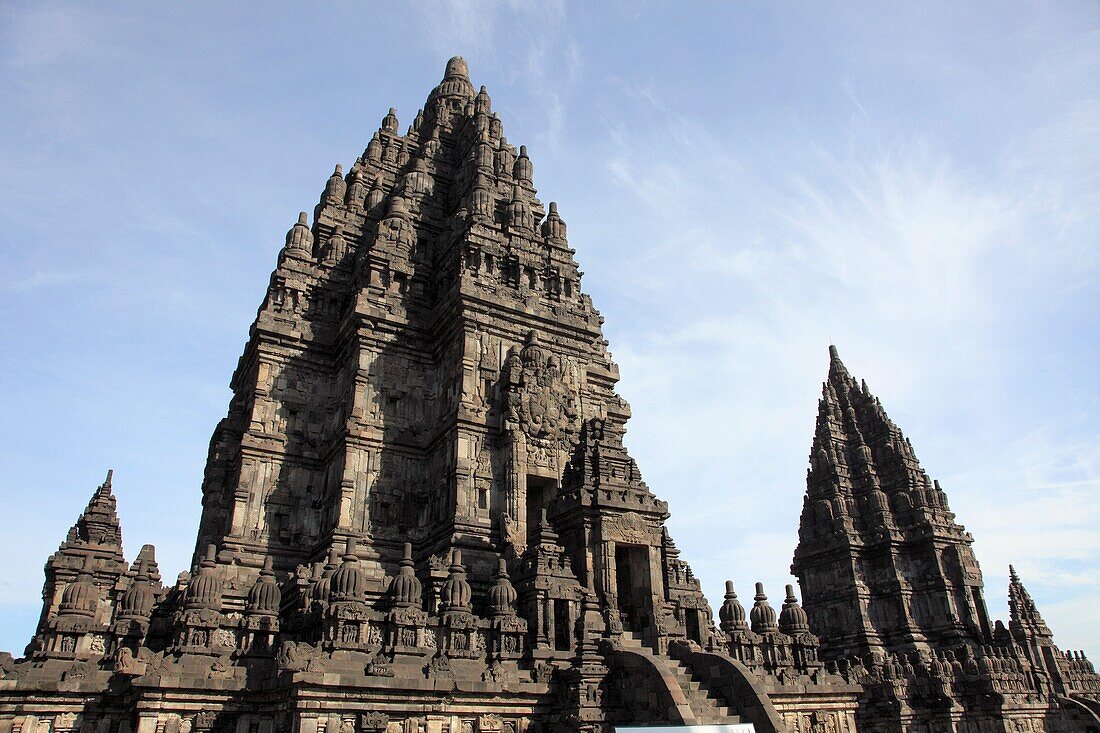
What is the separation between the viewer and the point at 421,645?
795 inches

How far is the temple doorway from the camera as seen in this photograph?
2531cm

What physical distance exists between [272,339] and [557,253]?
1392 centimetres

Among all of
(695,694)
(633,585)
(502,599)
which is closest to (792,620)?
(633,585)

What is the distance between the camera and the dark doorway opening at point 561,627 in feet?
72.7

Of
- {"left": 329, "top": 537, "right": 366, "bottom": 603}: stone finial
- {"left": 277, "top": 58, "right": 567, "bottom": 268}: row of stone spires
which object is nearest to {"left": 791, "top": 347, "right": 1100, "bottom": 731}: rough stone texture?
{"left": 329, "top": 537, "right": 366, "bottom": 603}: stone finial

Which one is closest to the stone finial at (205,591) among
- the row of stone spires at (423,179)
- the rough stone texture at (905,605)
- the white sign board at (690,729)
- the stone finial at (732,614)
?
the white sign board at (690,729)

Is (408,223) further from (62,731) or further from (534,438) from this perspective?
(62,731)

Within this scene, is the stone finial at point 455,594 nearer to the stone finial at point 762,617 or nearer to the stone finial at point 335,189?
the stone finial at point 762,617

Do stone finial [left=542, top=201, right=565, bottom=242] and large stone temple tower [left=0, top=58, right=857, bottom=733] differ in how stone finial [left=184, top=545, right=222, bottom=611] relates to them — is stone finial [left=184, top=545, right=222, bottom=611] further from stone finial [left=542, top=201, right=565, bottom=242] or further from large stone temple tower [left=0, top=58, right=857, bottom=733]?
stone finial [left=542, top=201, right=565, bottom=242]

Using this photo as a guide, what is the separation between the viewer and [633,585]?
26.0 metres

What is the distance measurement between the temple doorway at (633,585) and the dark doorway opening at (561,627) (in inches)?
118

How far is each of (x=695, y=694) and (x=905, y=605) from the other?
35.5m

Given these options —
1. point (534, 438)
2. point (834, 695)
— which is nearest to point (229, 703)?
point (534, 438)

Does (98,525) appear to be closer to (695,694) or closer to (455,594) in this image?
(455,594)
